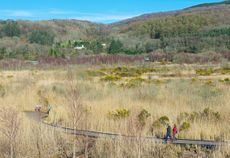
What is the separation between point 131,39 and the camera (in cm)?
13375

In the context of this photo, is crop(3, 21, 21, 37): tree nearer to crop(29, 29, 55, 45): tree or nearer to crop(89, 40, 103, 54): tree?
crop(29, 29, 55, 45): tree

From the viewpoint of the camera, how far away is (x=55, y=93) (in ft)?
63.1

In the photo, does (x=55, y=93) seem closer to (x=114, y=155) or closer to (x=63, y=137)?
(x=63, y=137)

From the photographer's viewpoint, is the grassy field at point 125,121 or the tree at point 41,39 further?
the tree at point 41,39

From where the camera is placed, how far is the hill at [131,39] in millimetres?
100000

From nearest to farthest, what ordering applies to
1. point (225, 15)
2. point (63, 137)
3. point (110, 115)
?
point (63, 137) < point (110, 115) < point (225, 15)

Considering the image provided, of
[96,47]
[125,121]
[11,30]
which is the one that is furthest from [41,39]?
[125,121]

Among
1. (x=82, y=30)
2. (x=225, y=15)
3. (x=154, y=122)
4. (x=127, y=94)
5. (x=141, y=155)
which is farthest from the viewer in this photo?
(x=82, y=30)

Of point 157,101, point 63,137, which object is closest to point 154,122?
point 63,137

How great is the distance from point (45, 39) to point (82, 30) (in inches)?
2388

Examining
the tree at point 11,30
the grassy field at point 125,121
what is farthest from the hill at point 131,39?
the grassy field at point 125,121

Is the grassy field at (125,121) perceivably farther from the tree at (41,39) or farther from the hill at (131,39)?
the tree at (41,39)

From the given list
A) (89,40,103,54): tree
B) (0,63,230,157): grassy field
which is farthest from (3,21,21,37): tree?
(0,63,230,157): grassy field

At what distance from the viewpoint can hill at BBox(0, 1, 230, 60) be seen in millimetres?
100000
